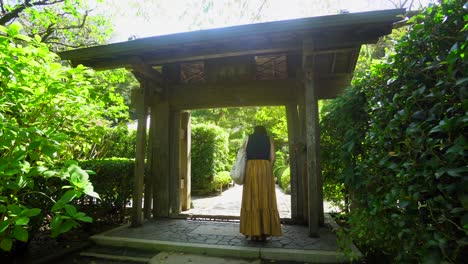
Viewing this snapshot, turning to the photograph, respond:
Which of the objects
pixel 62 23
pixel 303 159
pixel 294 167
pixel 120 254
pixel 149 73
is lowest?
pixel 120 254

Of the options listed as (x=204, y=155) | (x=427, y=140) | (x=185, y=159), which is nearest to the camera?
(x=427, y=140)

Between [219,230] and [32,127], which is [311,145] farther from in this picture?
[32,127]

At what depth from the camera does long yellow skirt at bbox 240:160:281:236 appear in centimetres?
374

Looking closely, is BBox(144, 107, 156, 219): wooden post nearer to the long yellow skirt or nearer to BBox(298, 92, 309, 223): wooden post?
the long yellow skirt

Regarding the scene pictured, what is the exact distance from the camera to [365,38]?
13.0ft

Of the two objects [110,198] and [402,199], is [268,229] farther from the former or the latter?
[110,198]

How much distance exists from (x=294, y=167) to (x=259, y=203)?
4.59 ft

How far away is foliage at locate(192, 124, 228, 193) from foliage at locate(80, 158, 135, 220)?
441cm

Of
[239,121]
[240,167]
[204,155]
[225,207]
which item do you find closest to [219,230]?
[240,167]

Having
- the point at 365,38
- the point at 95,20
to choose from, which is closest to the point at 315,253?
the point at 365,38

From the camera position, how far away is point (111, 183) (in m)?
4.68

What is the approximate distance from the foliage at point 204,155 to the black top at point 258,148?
5741mm

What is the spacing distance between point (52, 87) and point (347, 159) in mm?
3119

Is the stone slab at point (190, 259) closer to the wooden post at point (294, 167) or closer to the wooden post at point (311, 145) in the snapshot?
the wooden post at point (311, 145)
